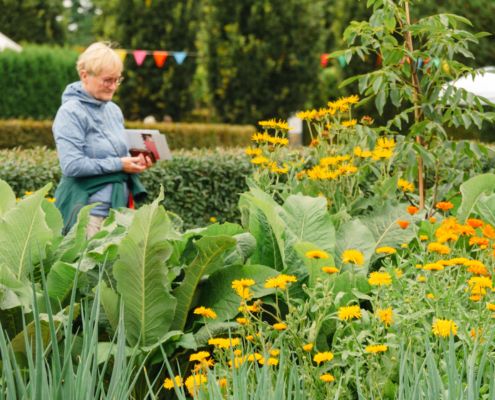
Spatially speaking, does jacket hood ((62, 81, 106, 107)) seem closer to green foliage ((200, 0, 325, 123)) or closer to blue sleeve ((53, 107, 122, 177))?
blue sleeve ((53, 107, 122, 177))

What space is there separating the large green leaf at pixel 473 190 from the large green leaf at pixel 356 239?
2.05 feet

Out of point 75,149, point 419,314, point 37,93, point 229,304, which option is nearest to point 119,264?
point 229,304

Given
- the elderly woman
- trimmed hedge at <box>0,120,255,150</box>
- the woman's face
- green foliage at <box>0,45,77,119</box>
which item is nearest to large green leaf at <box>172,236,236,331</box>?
the elderly woman

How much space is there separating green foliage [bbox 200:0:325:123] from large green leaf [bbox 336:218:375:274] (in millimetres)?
12241

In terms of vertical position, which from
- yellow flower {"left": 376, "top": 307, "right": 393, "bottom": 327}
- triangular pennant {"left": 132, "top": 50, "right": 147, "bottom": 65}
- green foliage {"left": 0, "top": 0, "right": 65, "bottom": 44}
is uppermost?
green foliage {"left": 0, "top": 0, "right": 65, "bottom": 44}

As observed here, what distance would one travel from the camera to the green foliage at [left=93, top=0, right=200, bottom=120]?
17500mm

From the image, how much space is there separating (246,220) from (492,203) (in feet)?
3.51

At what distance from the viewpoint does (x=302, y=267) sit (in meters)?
3.48

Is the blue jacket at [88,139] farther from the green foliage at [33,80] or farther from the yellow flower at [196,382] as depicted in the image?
the green foliage at [33,80]

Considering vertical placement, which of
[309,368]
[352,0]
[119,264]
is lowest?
[309,368]

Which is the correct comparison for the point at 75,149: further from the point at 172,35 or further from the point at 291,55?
the point at 172,35

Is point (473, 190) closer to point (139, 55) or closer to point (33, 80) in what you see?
point (139, 55)

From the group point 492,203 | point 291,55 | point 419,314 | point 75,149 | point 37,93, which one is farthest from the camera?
point 37,93

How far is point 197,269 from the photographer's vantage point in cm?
329
